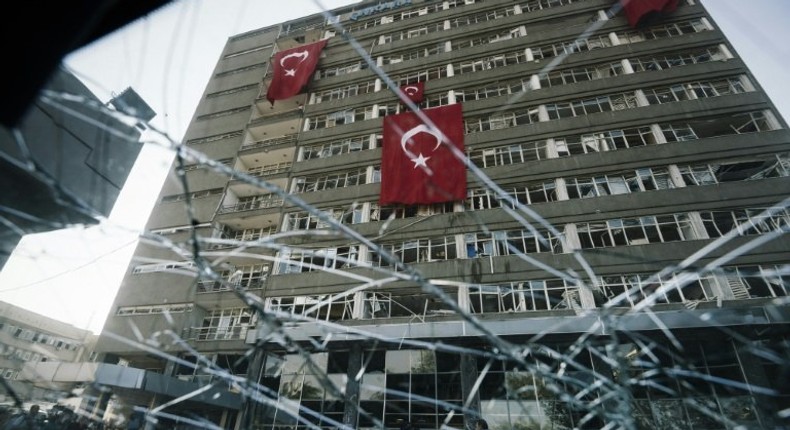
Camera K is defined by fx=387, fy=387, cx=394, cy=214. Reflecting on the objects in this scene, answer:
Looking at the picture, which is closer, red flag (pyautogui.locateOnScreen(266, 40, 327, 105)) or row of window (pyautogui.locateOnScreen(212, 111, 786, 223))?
row of window (pyautogui.locateOnScreen(212, 111, 786, 223))

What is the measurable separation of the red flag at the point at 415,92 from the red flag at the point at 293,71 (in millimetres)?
7900

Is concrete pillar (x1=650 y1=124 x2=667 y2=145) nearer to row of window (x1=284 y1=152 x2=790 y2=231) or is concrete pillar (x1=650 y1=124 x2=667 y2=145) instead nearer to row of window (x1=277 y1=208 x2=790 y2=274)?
row of window (x1=284 y1=152 x2=790 y2=231)

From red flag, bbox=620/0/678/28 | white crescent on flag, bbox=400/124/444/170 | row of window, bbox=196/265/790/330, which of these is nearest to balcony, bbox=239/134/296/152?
white crescent on flag, bbox=400/124/444/170

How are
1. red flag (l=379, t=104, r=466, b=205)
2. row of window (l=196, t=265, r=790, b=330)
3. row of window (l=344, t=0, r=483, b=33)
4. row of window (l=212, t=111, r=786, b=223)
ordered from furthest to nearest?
row of window (l=344, t=0, r=483, b=33), red flag (l=379, t=104, r=466, b=205), row of window (l=212, t=111, r=786, b=223), row of window (l=196, t=265, r=790, b=330)

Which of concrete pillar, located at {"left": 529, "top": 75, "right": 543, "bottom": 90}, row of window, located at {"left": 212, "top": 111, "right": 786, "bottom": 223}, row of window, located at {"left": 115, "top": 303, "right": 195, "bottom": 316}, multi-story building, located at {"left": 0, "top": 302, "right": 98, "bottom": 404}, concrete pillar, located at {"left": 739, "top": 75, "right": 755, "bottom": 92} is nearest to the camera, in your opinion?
multi-story building, located at {"left": 0, "top": 302, "right": 98, "bottom": 404}

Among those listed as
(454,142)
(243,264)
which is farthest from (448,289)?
(243,264)

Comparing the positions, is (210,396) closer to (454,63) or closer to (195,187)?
(195,187)

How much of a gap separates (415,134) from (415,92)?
4661 millimetres

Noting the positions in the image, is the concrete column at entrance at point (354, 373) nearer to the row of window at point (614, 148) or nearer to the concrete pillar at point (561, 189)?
the row of window at point (614, 148)

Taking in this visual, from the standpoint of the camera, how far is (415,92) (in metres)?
25.5

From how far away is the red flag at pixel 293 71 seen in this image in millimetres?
28484

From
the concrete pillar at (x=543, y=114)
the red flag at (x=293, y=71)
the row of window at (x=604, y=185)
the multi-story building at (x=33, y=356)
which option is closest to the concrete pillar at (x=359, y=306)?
the row of window at (x=604, y=185)

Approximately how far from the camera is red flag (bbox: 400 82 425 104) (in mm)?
25406

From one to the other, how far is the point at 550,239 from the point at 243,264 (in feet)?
59.8
